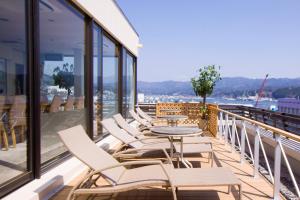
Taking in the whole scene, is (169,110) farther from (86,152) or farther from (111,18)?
(86,152)

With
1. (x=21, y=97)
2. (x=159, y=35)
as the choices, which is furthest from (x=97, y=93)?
(x=159, y=35)

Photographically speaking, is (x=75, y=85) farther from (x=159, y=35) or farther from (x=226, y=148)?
(x=159, y=35)

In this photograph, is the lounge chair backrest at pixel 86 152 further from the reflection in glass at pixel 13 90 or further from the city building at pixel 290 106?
the city building at pixel 290 106

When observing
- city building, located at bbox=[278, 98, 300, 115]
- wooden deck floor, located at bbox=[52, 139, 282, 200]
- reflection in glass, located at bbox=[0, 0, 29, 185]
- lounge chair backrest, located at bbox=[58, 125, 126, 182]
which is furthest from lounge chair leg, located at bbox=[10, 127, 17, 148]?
city building, located at bbox=[278, 98, 300, 115]

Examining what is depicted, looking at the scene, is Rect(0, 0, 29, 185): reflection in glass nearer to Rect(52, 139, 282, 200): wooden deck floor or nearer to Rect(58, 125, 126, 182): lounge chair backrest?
Rect(58, 125, 126, 182): lounge chair backrest

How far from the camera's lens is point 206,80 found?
1158 cm

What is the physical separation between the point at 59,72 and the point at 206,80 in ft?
26.2

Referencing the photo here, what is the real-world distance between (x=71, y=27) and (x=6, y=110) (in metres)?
2.19

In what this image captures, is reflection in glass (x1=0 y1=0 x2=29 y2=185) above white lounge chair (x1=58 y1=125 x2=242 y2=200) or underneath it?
above

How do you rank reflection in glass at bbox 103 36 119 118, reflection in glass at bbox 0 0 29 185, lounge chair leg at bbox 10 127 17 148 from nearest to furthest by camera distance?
1. reflection in glass at bbox 0 0 29 185
2. lounge chair leg at bbox 10 127 17 148
3. reflection in glass at bbox 103 36 119 118

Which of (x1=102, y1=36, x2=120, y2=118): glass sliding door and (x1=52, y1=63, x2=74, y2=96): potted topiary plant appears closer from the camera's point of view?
(x1=52, y1=63, x2=74, y2=96): potted topiary plant

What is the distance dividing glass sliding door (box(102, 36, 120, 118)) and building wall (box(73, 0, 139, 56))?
0.27m

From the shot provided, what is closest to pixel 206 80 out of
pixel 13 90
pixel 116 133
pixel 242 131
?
pixel 242 131

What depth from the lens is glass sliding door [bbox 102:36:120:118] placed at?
264 inches
